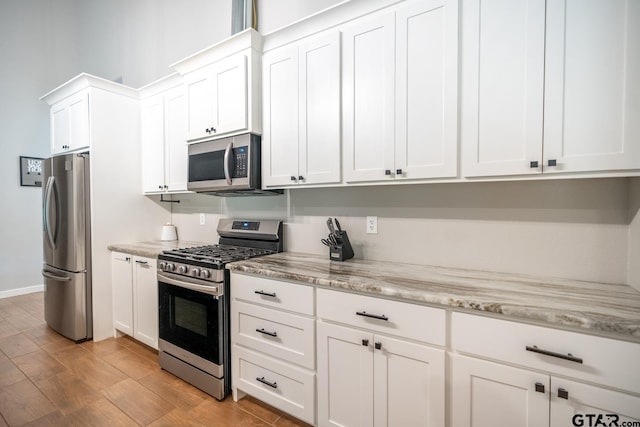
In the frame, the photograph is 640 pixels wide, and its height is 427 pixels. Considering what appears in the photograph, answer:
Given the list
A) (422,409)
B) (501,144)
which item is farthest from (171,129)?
(422,409)

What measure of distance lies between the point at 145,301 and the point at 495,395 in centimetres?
271

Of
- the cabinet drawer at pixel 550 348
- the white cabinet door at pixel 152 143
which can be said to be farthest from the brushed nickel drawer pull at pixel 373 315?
the white cabinet door at pixel 152 143

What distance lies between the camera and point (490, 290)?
129cm

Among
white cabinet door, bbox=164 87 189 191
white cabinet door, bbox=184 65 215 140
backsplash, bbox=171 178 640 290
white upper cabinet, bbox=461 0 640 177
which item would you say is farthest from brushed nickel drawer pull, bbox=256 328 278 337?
white cabinet door, bbox=164 87 189 191

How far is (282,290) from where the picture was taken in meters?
1.70

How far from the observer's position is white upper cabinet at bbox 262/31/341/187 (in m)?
1.88

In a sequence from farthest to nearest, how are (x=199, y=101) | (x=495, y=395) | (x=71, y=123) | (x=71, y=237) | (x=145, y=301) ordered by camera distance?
(x=71, y=123) < (x=71, y=237) < (x=145, y=301) < (x=199, y=101) < (x=495, y=395)

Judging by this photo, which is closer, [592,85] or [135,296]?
[592,85]

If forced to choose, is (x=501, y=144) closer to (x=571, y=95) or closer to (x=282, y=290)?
(x=571, y=95)

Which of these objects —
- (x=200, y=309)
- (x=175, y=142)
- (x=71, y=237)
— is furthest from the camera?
(x=175, y=142)

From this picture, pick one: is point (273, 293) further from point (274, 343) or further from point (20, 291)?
point (20, 291)

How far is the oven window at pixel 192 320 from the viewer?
1950mm

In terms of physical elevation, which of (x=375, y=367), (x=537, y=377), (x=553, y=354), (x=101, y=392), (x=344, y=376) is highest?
(x=553, y=354)

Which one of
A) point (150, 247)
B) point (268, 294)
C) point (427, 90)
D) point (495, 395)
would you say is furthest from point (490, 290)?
point (150, 247)
